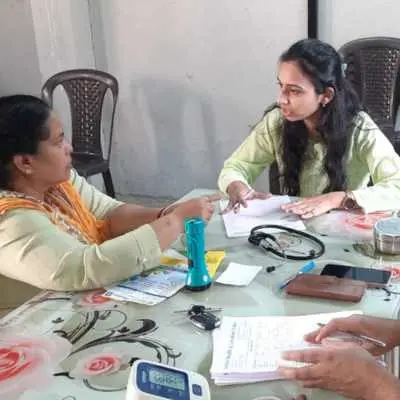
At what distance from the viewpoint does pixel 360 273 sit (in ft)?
4.75

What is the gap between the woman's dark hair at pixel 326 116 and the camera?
2131mm

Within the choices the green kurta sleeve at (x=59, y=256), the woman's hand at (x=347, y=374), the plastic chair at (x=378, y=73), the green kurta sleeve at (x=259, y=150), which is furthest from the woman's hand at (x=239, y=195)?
the plastic chair at (x=378, y=73)

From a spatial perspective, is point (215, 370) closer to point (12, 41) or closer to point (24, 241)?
point (24, 241)

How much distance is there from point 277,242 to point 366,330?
507 millimetres

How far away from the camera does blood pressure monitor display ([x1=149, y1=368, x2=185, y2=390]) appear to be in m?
0.94

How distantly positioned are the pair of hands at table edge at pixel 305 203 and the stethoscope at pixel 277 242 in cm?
12

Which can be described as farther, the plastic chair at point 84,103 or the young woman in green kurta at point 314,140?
the plastic chair at point 84,103

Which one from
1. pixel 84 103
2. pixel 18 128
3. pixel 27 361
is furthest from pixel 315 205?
pixel 84 103

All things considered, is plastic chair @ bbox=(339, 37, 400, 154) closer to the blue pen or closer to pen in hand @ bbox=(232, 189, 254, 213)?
pen in hand @ bbox=(232, 189, 254, 213)

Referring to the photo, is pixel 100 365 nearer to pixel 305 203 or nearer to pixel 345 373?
pixel 345 373

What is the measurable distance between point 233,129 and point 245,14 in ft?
2.09

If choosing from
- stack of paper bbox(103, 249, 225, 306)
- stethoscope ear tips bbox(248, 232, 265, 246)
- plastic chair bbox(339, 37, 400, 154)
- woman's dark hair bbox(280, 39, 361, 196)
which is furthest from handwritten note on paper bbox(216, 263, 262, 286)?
plastic chair bbox(339, 37, 400, 154)

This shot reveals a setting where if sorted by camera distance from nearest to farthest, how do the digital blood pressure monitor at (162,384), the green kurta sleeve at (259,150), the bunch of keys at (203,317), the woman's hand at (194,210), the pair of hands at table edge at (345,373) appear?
1. the digital blood pressure monitor at (162,384)
2. the pair of hands at table edge at (345,373)
3. the bunch of keys at (203,317)
4. the woman's hand at (194,210)
5. the green kurta sleeve at (259,150)

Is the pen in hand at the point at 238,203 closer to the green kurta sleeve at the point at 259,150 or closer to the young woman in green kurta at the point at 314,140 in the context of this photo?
the young woman in green kurta at the point at 314,140
